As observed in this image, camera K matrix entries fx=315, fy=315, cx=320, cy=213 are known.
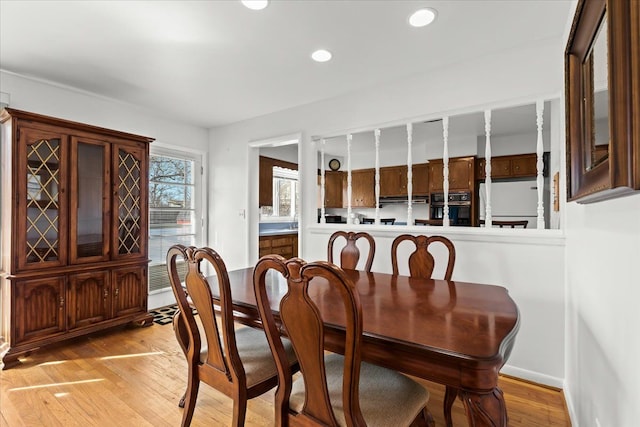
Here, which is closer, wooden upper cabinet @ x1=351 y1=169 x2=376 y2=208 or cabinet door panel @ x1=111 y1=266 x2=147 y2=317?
cabinet door panel @ x1=111 y1=266 x2=147 y2=317

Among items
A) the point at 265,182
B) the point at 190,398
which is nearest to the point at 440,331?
the point at 190,398

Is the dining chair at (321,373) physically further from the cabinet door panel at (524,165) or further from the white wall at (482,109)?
the cabinet door panel at (524,165)

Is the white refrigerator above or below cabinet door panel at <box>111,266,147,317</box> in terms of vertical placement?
above

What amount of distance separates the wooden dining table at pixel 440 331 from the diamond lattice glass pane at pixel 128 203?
2025 mm

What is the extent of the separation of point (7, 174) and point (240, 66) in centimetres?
210

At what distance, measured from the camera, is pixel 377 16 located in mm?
2092

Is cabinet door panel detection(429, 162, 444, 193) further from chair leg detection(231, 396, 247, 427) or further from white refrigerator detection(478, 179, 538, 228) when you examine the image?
chair leg detection(231, 396, 247, 427)

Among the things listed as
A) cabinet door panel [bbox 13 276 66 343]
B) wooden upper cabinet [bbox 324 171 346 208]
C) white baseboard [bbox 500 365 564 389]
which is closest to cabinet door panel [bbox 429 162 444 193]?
wooden upper cabinet [bbox 324 171 346 208]

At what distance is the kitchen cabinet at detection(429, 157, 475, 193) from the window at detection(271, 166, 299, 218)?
2.57 m

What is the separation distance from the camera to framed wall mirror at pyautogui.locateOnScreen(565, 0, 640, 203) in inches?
31.7

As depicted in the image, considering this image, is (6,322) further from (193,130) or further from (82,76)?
(193,130)

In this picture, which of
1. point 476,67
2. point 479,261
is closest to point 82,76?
point 476,67

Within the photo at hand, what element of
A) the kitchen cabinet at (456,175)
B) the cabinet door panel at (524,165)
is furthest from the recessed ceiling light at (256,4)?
the cabinet door panel at (524,165)

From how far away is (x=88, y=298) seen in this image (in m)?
2.98
